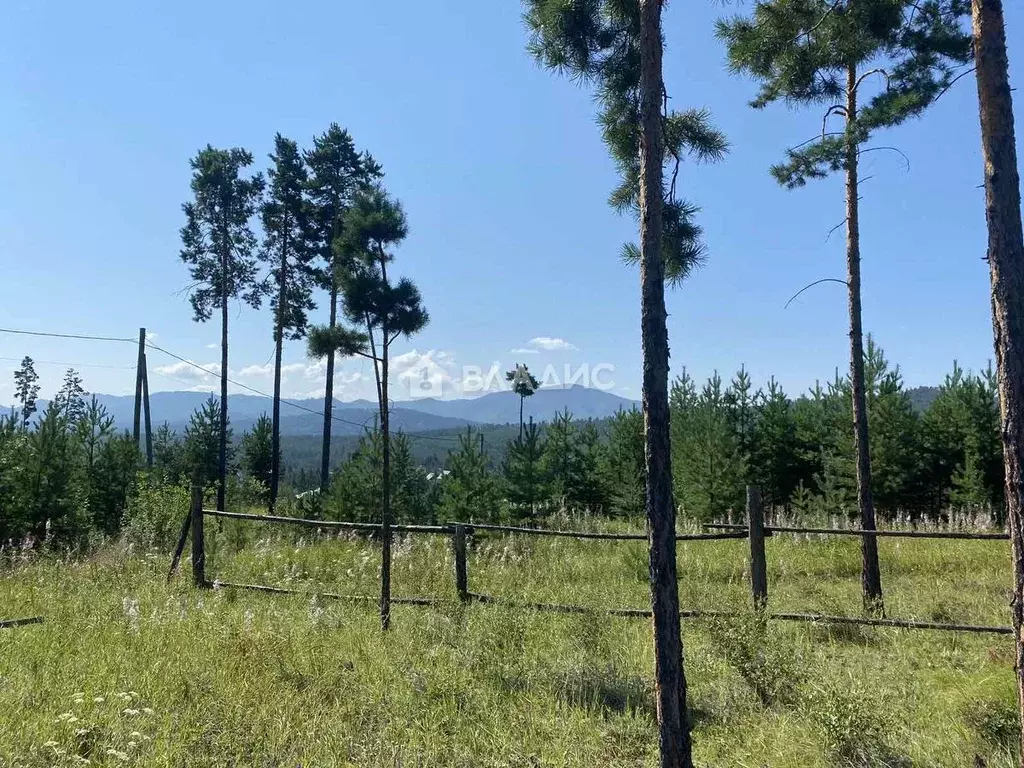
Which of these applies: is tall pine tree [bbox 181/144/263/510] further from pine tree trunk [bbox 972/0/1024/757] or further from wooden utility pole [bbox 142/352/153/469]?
pine tree trunk [bbox 972/0/1024/757]

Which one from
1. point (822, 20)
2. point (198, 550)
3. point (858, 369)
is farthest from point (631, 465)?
point (822, 20)

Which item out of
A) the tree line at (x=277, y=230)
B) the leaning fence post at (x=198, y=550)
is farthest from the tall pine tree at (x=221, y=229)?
the leaning fence post at (x=198, y=550)

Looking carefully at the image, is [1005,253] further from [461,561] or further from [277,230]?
[277,230]

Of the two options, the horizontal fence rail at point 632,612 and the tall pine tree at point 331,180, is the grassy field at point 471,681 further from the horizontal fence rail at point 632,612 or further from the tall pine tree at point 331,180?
the tall pine tree at point 331,180

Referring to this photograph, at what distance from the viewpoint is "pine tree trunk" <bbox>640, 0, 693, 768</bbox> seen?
3.58m

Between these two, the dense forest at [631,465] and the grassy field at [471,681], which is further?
the dense forest at [631,465]

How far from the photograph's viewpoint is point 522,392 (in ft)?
130

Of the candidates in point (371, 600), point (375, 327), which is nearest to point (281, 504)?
point (371, 600)

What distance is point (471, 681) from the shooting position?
5215 millimetres

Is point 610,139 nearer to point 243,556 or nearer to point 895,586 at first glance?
point 895,586

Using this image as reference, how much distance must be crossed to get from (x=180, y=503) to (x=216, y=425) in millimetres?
9861

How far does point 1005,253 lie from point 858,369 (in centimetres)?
432

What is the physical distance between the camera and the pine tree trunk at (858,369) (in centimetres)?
759

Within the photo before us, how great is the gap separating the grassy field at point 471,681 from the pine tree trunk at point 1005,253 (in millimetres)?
1131
